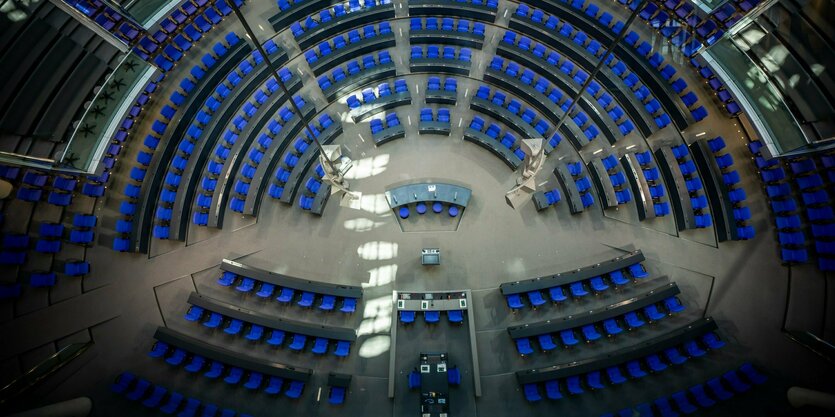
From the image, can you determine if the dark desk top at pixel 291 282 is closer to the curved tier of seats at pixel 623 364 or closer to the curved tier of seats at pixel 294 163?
the curved tier of seats at pixel 294 163

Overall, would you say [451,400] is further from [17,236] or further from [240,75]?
[17,236]

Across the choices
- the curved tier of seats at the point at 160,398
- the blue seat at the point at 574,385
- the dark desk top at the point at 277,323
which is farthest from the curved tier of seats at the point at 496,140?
the curved tier of seats at the point at 160,398

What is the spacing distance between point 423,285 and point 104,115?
47.0 ft

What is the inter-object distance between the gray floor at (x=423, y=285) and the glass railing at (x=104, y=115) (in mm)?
2913

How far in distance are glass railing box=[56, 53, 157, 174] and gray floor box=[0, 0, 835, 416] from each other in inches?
115

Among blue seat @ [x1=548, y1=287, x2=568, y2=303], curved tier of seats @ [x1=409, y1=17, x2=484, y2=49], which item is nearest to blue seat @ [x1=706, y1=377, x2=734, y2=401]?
blue seat @ [x1=548, y1=287, x2=568, y2=303]

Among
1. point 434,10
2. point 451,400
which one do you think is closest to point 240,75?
point 434,10

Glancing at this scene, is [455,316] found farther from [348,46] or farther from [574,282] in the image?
[348,46]

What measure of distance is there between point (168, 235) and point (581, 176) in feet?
60.1

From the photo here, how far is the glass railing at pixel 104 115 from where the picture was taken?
1669cm

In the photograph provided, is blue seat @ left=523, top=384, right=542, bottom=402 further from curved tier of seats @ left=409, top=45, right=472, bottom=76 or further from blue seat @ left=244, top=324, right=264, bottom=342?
curved tier of seats @ left=409, top=45, right=472, bottom=76

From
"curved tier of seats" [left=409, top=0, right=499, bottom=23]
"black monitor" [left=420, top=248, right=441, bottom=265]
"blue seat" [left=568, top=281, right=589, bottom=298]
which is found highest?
"curved tier of seats" [left=409, top=0, right=499, bottom=23]

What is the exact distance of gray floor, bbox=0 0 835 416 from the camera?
700 inches

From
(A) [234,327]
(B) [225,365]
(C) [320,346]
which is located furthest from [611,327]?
(B) [225,365]
